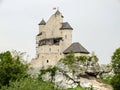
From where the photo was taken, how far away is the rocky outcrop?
65.2 meters

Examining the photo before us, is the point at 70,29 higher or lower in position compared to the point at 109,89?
higher

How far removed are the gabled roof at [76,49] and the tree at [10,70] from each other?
9.92 meters

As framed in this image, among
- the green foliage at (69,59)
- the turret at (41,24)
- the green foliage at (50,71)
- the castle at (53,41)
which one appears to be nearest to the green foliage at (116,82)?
the green foliage at (69,59)

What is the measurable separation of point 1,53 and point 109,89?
33.2ft

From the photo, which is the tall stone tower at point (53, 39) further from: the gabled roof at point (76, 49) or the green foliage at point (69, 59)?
the green foliage at point (69, 59)

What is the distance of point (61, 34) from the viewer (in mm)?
75875

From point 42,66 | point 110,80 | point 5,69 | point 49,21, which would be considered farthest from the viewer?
point 49,21

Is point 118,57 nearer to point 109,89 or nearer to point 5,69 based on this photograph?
point 109,89

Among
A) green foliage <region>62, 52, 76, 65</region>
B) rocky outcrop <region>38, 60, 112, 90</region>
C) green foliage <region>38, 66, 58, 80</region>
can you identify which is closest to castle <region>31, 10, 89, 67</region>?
green foliage <region>62, 52, 76, 65</region>

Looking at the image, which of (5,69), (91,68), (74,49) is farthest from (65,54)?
(5,69)

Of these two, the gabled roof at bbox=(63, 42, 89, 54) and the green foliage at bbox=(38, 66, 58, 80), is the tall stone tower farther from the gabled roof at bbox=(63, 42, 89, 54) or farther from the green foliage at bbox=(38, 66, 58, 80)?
the green foliage at bbox=(38, 66, 58, 80)

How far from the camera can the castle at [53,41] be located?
244 feet

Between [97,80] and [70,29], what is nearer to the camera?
[97,80]

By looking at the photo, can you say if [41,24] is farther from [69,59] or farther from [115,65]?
[115,65]
